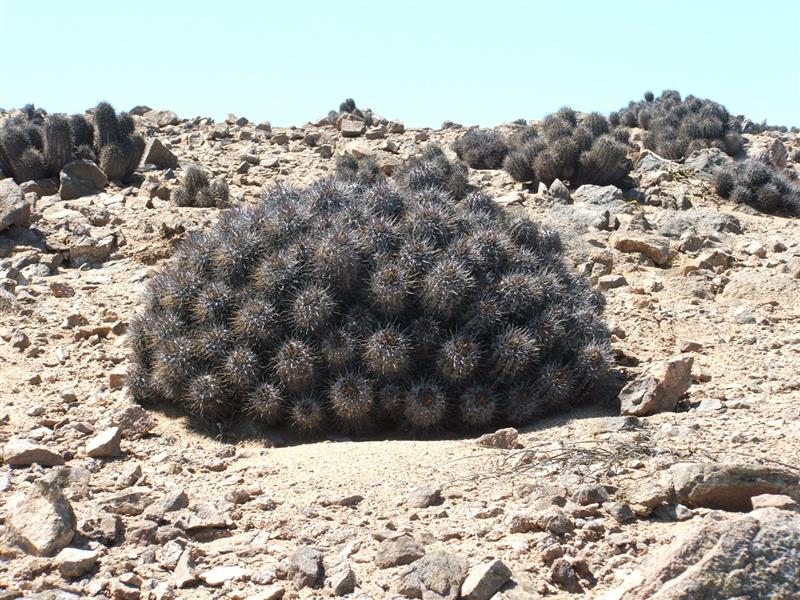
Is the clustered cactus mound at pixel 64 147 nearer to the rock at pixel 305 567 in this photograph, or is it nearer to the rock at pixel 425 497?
the rock at pixel 425 497

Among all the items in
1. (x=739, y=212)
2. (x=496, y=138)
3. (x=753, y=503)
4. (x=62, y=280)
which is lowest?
(x=753, y=503)

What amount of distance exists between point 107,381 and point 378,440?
2.28 meters

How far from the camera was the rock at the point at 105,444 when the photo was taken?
5.65m

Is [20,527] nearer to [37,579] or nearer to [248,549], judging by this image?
[37,579]

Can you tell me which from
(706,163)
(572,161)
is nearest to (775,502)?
(572,161)

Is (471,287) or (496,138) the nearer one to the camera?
(471,287)

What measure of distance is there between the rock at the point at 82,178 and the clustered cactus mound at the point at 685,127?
9538mm

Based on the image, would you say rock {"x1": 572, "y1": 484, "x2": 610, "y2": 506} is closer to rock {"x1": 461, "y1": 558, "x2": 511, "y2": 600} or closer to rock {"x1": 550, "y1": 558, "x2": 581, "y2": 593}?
rock {"x1": 550, "y1": 558, "x2": 581, "y2": 593}

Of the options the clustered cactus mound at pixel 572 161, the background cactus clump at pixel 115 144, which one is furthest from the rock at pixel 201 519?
the clustered cactus mound at pixel 572 161

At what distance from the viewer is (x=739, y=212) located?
473 inches

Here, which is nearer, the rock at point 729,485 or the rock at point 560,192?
the rock at point 729,485

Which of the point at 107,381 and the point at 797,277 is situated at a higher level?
the point at 797,277

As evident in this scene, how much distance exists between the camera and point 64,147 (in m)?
11.9

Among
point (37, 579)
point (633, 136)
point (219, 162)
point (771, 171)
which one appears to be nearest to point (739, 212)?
point (771, 171)
